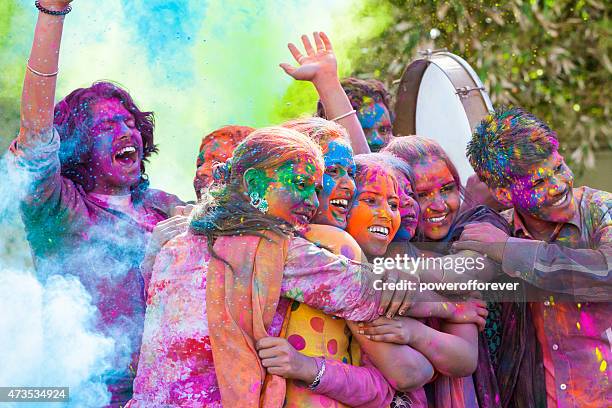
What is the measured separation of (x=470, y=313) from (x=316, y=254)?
0.65 meters

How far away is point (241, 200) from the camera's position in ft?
8.94

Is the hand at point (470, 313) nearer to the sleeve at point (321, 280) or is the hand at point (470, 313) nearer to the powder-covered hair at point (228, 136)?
the sleeve at point (321, 280)

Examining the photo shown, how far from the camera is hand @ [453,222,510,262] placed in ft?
10.3

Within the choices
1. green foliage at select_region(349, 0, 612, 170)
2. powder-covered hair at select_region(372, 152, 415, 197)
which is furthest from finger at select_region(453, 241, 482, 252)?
green foliage at select_region(349, 0, 612, 170)

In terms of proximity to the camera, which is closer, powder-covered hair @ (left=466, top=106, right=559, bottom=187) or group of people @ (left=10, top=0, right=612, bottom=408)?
group of people @ (left=10, top=0, right=612, bottom=408)

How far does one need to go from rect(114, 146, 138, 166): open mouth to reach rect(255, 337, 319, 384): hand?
119 cm

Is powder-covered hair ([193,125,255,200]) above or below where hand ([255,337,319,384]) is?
above

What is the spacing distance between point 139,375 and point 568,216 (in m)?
1.52

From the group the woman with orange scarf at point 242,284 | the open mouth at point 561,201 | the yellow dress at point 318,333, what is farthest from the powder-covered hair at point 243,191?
the open mouth at point 561,201

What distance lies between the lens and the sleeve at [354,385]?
2.63m

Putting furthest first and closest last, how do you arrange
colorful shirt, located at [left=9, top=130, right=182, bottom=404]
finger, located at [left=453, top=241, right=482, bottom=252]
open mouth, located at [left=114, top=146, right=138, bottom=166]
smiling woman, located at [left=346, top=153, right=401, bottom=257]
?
1. open mouth, located at [left=114, top=146, right=138, bottom=166]
2. colorful shirt, located at [left=9, top=130, right=182, bottom=404]
3. finger, located at [left=453, top=241, right=482, bottom=252]
4. smiling woman, located at [left=346, top=153, right=401, bottom=257]

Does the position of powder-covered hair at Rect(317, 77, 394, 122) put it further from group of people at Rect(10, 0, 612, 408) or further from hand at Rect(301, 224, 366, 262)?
hand at Rect(301, 224, 366, 262)

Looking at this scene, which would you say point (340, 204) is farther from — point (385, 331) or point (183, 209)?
point (183, 209)

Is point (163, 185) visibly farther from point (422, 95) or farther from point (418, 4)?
point (418, 4)
